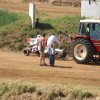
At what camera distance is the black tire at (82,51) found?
83.3 ft

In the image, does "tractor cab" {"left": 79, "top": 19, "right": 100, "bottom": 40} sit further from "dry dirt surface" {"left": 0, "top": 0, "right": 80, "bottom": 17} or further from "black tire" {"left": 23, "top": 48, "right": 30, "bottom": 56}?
"dry dirt surface" {"left": 0, "top": 0, "right": 80, "bottom": 17}

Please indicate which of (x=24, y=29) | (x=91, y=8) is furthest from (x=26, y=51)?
(x=91, y=8)

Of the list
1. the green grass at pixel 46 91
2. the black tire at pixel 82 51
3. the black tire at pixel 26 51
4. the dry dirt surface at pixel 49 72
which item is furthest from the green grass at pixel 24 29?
the green grass at pixel 46 91

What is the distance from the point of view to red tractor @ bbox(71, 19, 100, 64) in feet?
83.4

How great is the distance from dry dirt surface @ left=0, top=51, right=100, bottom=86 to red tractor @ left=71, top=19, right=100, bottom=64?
48 centimetres

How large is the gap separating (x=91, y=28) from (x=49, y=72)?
3.64 m

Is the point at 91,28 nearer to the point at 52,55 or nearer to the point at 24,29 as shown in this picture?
the point at 52,55

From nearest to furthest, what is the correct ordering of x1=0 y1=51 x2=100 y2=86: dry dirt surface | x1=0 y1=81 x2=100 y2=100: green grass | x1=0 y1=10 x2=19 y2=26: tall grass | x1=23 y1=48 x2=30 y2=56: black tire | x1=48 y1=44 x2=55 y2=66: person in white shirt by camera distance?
x1=0 y1=81 x2=100 y2=100: green grass → x1=0 y1=51 x2=100 y2=86: dry dirt surface → x1=48 y1=44 x2=55 y2=66: person in white shirt → x1=23 y1=48 x2=30 y2=56: black tire → x1=0 y1=10 x2=19 y2=26: tall grass

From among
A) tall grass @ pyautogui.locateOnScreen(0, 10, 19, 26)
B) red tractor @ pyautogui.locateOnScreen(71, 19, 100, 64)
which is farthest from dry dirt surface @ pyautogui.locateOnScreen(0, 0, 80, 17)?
red tractor @ pyautogui.locateOnScreen(71, 19, 100, 64)

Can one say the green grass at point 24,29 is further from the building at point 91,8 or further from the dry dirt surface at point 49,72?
the dry dirt surface at point 49,72

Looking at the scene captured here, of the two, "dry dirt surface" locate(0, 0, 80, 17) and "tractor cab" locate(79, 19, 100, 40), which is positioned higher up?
"dry dirt surface" locate(0, 0, 80, 17)

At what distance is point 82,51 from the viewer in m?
25.9

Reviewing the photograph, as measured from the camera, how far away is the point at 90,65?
25.4 meters

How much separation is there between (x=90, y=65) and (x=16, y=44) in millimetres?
6314
